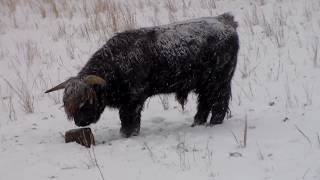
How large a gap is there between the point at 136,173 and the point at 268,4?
7403 millimetres

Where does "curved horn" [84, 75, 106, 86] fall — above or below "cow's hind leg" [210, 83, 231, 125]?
above

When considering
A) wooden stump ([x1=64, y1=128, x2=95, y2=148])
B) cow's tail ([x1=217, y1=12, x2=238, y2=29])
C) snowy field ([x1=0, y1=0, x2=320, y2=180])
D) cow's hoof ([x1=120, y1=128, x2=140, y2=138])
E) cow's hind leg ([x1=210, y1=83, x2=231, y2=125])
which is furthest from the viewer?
cow's tail ([x1=217, y1=12, x2=238, y2=29])

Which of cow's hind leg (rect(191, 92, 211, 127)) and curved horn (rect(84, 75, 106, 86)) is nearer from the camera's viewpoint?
curved horn (rect(84, 75, 106, 86))

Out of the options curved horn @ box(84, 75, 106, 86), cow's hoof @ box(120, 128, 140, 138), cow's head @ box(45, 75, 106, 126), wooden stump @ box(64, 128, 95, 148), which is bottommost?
cow's hoof @ box(120, 128, 140, 138)

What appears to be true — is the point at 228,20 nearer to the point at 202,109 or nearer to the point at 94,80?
the point at 202,109

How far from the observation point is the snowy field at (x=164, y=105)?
19.4 feet

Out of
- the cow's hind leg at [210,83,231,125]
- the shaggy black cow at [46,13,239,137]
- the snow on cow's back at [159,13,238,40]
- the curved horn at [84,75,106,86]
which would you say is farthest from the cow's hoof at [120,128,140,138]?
the snow on cow's back at [159,13,238,40]

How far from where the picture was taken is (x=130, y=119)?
293 inches

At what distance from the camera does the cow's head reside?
705 centimetres

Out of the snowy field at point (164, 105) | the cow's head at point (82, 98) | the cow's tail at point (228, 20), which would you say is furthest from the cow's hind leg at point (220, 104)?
the cow's head at point (82, 98)

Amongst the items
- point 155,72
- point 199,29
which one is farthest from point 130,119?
point 199,29

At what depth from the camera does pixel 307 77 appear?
8.83 meters

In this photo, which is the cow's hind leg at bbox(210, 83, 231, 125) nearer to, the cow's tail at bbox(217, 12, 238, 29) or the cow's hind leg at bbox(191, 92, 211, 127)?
the cow's hind leg at bbox(191, 92, 211, 127)

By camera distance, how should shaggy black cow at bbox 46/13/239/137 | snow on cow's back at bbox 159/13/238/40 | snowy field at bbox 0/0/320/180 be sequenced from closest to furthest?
1. snowy field at bbox 0/0/320/180
2. shaggy black cow at bbox 46/13/239/137
3. snow on cow's back at bbox 159/13/238/40
